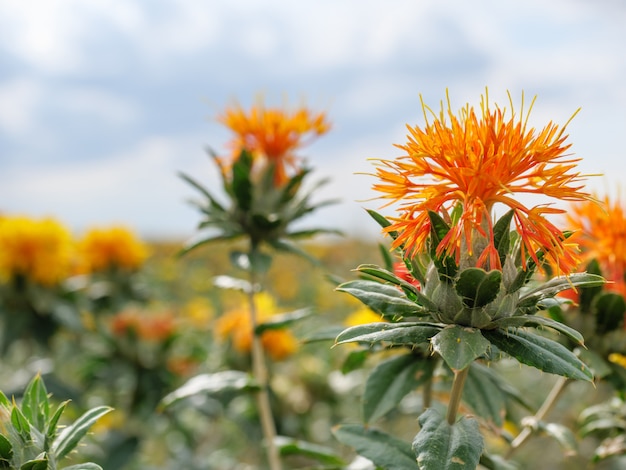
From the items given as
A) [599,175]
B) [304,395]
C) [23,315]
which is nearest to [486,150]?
[599,175]

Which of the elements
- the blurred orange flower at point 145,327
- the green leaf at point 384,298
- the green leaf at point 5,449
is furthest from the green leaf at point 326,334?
the blurred orange flower at point 145,327

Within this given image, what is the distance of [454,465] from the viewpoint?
105 centimetres

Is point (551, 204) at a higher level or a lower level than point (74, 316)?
higher

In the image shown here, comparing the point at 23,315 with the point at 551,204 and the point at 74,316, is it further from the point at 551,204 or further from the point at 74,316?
the point at 551,204

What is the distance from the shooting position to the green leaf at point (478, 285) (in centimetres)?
104

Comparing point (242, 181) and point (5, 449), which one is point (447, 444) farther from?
point (242, 181)

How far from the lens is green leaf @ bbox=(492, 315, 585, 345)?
1059 mm

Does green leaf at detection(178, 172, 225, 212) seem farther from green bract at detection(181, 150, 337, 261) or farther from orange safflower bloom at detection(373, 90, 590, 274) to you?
orange safflower bloom at detection(373, 90, 590, 274)

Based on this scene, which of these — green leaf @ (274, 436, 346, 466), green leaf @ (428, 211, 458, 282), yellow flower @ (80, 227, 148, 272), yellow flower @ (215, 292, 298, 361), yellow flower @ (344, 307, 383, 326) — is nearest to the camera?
green leaf @ (428, 211, 458, 282)

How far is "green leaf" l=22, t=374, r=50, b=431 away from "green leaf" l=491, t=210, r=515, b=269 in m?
0.90

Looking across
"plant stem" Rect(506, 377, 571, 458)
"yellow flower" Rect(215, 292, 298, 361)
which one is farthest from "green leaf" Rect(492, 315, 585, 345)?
"yellow flower" Rect(215, 292, 298, 361)

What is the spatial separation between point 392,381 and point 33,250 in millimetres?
2517

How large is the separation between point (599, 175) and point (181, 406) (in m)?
2.34

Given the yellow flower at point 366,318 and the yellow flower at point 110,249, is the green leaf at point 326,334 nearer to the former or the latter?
the yellow flower at point 366,318
